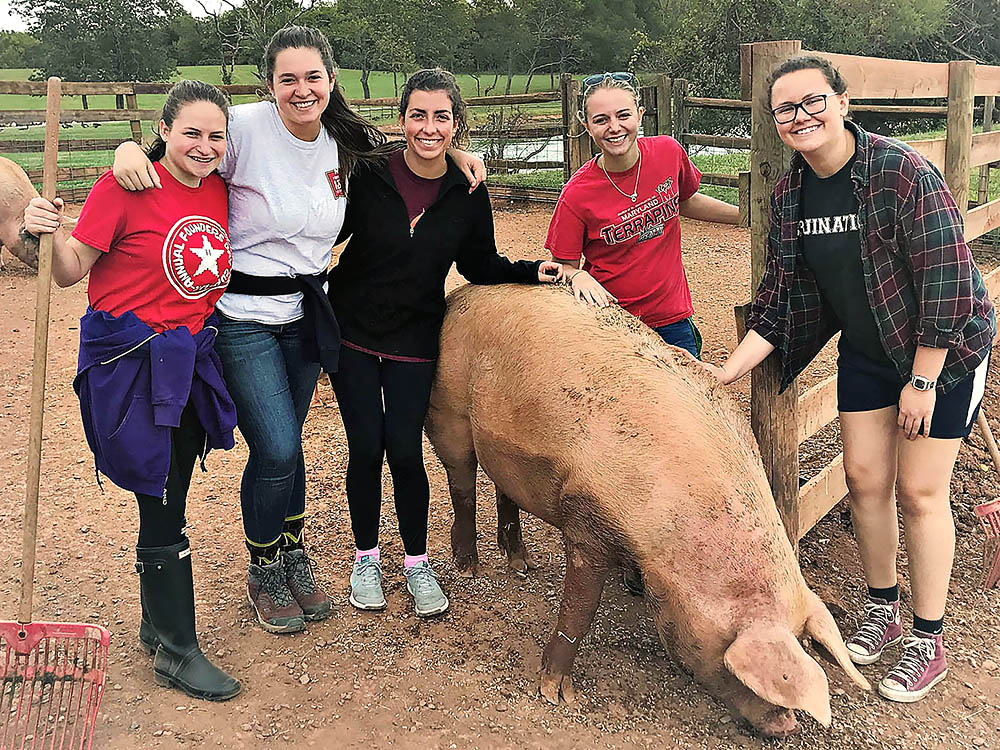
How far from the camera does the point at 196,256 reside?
111 inches

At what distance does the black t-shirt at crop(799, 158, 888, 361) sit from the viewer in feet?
9.48

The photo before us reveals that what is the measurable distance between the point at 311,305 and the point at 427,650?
5.16 feet

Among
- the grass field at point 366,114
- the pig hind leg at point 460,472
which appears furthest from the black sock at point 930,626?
the grass field at point 366,114

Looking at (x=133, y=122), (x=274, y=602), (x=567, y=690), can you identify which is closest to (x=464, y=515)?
(x=274, y=602)

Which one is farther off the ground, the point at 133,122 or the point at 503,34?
the point at 503,34

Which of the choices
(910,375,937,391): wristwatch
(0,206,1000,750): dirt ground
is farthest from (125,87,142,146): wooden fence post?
(910,375,937,391): wristwatch

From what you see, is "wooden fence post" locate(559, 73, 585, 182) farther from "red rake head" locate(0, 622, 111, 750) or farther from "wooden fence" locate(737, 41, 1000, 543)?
"red rake head" locate(0, 622, 111, 750)

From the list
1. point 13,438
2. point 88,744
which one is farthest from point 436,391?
point 13,438

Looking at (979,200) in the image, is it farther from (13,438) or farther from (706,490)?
(13,438)

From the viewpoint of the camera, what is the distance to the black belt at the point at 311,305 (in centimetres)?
303

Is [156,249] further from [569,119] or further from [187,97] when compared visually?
[569,119]

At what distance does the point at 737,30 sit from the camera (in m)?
26.2

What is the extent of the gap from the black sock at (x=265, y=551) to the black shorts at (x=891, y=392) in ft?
8.07

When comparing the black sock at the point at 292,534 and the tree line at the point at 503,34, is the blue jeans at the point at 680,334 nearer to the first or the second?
the black sock at the point at 292,534
